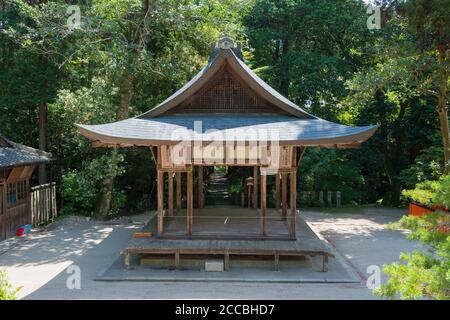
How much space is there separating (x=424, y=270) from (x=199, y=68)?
1485 cm

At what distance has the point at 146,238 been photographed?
11.4m

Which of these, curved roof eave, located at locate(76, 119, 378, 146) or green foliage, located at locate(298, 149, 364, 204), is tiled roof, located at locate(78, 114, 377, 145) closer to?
curved roof eave, located at locate(76, 119, 378, 146)

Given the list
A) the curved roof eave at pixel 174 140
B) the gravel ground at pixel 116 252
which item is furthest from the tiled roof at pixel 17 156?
the curved roof eave at pixel 174 140

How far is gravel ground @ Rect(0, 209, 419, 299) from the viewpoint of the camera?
8758mm

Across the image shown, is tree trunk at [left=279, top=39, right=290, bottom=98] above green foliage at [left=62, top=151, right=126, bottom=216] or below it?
above

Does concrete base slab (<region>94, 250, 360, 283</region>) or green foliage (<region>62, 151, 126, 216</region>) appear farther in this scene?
green foliage (<region>62, 151, 126, 216</region>)

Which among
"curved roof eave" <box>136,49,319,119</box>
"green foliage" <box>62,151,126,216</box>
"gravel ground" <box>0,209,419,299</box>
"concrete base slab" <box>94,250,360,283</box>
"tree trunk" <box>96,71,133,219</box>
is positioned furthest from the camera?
"tree trunk" <box>96,71,133,219</box>

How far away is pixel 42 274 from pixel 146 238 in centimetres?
250

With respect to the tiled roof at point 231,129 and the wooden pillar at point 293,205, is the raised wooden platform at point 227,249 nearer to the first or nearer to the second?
the wooden pillar at point 293,205

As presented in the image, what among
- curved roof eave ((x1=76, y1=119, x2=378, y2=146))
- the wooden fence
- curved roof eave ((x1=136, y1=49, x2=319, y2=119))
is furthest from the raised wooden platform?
the wooden fence

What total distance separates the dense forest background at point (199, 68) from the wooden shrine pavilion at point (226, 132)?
475cm

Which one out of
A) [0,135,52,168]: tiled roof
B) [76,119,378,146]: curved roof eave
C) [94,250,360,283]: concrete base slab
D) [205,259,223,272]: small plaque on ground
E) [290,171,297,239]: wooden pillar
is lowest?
[94,250,360,283]: concrete base slab

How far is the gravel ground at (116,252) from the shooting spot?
28.7 feet

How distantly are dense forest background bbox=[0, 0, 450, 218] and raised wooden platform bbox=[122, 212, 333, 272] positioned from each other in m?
6.67
